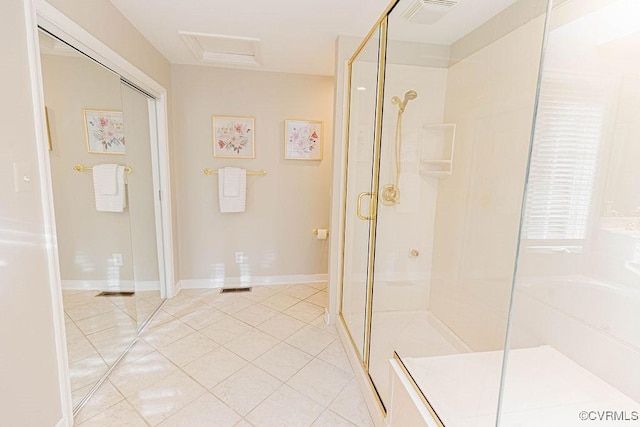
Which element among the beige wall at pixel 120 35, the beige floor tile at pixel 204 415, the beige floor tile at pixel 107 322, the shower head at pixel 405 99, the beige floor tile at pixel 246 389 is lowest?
the beige floor tile at pixel 246 389

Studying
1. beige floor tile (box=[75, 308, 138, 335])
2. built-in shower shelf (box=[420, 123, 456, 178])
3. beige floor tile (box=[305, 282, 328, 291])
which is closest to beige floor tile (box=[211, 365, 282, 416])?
beige floor tile (box=[75, 308, 138, 335])

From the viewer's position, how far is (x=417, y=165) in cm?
226

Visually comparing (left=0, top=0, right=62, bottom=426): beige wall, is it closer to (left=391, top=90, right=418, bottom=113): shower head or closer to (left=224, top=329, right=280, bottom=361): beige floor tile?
(left=224, top=329, right=280, bottom=361): beige floor tile

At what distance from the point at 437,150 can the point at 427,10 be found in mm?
917

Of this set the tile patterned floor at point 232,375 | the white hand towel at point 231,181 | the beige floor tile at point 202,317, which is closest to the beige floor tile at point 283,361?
the tile patterned floor at point 232,375

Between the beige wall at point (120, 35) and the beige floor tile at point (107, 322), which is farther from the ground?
the beige wall at point (120, 35)

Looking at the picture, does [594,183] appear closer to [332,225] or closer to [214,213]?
[332,225]

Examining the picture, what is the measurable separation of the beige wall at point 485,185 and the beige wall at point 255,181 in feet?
4.76

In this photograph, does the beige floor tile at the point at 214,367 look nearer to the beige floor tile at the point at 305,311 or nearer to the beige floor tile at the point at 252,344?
the beige floor tile at the point at 252,344

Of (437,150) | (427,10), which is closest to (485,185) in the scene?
(437,150)

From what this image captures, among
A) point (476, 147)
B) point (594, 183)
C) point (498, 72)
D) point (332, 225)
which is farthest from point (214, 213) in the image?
point (594, 183)

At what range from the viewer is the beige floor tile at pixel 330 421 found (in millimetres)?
1523

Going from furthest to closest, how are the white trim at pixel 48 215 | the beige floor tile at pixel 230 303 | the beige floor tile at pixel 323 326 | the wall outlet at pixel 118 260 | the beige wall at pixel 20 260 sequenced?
the beige floor tile at pixel 230 303 → the beige floor tile at pixel 323 326 → the wall outlet at pixel 118 260 → the white trim at pixel 48 215 → the beige wall at pixel 20 260

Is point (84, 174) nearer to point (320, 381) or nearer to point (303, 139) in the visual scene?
point (320, 381)
